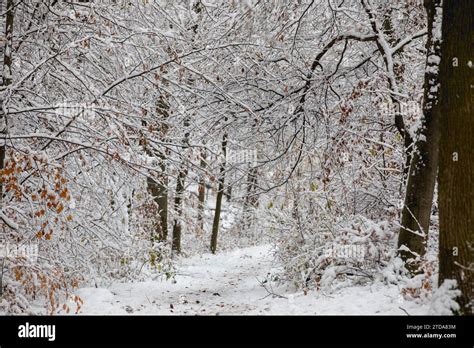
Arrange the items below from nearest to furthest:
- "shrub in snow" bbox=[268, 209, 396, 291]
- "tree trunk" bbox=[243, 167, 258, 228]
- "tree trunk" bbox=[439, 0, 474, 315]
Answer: "tree trunk" bbox=[439, 0, 474, 315], "shrub in snow" bbox=[268, 209, 396, 291], "tree trunk" bbox=[243, 167, 258, 228]

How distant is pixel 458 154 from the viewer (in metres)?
4.55

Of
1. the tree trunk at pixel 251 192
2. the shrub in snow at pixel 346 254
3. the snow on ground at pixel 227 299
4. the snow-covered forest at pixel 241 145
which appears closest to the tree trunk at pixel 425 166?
the snow-covered forest at pixel 241 145

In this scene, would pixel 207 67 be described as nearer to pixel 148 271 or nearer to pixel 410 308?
pixel 148 271

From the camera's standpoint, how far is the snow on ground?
237 inches

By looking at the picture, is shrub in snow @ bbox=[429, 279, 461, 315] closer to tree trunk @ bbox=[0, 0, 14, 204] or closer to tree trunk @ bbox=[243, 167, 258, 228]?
tree trunk @ bbox=[243, 167, 258, 228]

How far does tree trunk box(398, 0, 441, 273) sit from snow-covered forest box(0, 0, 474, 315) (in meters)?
0.02

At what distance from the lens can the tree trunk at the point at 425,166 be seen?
6199mm

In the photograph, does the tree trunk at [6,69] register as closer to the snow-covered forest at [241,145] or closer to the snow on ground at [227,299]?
the snow-covered forest at [241,145]

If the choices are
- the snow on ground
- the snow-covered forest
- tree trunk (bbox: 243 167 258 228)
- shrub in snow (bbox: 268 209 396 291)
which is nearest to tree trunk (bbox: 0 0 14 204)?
the snow-covered forest

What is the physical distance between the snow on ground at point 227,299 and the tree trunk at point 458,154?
767mm

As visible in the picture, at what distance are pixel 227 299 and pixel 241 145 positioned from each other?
2869mm

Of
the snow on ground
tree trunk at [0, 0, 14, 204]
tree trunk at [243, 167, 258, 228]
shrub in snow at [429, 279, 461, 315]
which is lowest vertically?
the snow on ground

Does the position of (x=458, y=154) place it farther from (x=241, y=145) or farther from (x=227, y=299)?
(x=227, y=299)

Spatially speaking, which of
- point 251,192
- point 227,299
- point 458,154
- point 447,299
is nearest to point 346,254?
point 227,299
